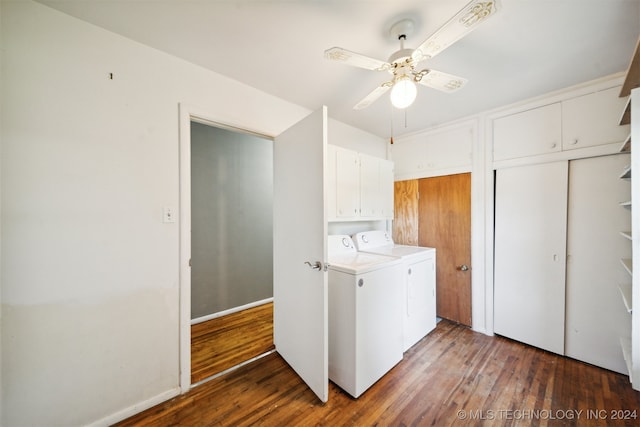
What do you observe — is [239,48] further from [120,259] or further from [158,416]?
[158,416]

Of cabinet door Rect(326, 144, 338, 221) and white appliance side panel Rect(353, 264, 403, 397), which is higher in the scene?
cabinet door Rect(326, 144, 338, 221)

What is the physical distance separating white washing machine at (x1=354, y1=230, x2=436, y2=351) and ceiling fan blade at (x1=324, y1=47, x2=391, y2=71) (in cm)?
154

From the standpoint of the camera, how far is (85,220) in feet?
4.50

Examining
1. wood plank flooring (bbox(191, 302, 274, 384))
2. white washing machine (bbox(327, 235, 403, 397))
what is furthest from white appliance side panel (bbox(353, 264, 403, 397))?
wood plank flooring (bbox(191, 302, 274, 384))

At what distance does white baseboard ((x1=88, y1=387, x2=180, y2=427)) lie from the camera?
141 centimetres

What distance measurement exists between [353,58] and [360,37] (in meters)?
0.32

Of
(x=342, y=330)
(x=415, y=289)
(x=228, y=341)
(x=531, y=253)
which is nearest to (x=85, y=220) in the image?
(x=228, y=341)

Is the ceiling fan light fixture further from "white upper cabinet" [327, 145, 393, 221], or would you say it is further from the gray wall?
the gray wall

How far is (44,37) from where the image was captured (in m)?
1.28

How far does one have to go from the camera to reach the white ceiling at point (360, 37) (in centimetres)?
126

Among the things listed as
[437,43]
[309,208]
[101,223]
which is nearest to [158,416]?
[101,223]

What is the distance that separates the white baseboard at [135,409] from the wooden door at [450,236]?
9.55 feet

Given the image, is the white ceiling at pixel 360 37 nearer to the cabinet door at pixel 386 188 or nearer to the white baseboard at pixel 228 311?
the cabinet door at pixel 386 188

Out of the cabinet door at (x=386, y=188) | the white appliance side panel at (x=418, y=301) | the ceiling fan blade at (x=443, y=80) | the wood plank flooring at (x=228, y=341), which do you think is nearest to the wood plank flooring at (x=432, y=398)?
the wood plank flooring at (x=228, y=341)
